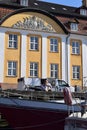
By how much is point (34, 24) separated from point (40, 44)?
89.7 inches

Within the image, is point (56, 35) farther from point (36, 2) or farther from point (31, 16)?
point (36, 2)

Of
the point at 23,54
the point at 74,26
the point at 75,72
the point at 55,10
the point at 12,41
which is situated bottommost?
the point at 75,72

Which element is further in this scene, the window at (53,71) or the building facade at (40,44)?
the window at (53,71)

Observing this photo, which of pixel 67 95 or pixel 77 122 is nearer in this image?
pixel 77 122

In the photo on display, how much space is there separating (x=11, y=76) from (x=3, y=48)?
303 centimetres

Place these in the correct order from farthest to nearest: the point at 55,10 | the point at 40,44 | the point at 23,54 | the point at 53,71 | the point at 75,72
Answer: the point at 55,10
the point at 75,72
the point at 53,71
the point at 40,44
the point at 23,54

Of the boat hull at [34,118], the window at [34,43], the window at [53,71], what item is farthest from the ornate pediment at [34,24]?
the boat hull at [34,118]

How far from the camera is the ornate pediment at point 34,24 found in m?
36.6

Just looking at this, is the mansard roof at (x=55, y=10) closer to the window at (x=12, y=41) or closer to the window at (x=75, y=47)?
the window at (x=75, y=47)

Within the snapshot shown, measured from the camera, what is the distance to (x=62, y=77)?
126 feet

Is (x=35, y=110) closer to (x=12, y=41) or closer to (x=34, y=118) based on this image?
(x=34, y=118)

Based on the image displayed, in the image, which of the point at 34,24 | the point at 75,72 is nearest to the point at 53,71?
the point at 75,72

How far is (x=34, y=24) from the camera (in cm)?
3731

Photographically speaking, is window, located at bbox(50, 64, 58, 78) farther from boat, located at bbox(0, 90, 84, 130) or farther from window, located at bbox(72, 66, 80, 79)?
boat, located at bbox(0, 90, 84, 130)
